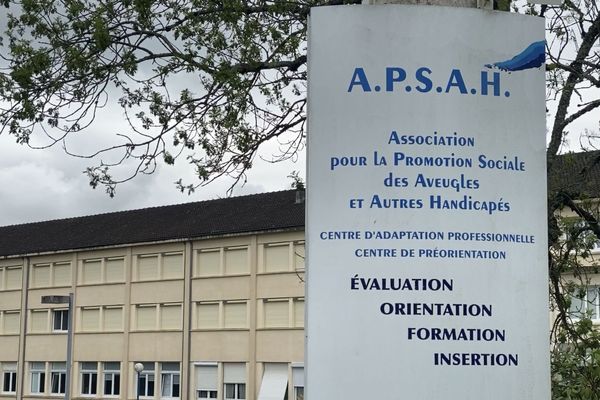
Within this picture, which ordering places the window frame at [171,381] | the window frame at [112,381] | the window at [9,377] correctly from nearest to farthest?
the window frame at [171,381], the window frame at [112,381], the window at [9,377]

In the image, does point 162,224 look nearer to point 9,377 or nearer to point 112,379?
point 112,379

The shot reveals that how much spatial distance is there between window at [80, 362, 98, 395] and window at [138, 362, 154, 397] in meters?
3.87

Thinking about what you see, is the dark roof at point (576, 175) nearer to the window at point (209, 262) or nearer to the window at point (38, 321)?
the window at point (209, 262)

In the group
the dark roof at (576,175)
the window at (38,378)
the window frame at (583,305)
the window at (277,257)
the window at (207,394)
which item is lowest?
the window at (207,394)

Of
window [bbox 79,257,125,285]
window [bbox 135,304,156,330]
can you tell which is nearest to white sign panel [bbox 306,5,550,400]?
window [bbox 135,304,156,330]

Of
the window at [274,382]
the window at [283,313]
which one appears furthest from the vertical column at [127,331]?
the window at [283,313]

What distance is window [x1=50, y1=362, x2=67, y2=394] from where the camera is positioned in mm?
72312

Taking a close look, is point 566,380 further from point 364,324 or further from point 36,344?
point 36,344

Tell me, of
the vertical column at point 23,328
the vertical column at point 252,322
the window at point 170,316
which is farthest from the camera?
the vertical column at point 23,328

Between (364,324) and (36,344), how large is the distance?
71.8m

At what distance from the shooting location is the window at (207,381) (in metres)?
63.0

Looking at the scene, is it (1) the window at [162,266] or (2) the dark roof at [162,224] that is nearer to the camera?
(2) the dark roof at [162,224]

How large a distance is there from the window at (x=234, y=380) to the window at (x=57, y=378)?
14.5 metres

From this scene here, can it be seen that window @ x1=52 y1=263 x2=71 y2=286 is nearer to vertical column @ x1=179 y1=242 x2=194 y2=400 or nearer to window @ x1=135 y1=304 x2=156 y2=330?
window @ x1=135 y1=304 x2=156 y2=330
